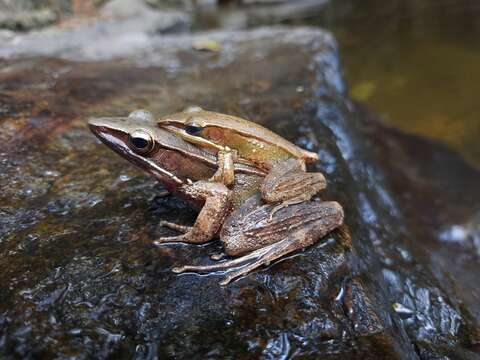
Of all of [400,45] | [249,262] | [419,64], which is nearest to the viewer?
[249,262]

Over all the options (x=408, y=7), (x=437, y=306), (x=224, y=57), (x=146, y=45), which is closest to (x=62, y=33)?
(x=146, y=45)

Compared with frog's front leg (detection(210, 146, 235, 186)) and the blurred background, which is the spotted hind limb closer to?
frog's front leg (detection(210, 146, 235, 186))

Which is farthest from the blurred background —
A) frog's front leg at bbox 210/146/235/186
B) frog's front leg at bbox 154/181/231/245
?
frog's front leg at bbox 154/181/231/245

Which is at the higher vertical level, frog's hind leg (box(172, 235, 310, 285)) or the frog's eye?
the frog's eye

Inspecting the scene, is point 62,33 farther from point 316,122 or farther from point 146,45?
point 316,122

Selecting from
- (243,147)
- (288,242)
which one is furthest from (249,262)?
(243,147)

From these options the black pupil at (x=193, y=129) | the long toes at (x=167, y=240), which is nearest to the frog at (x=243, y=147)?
the black pupil at (x=193, y=129)

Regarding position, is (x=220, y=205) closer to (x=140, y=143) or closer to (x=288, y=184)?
(x=288, y=184)
